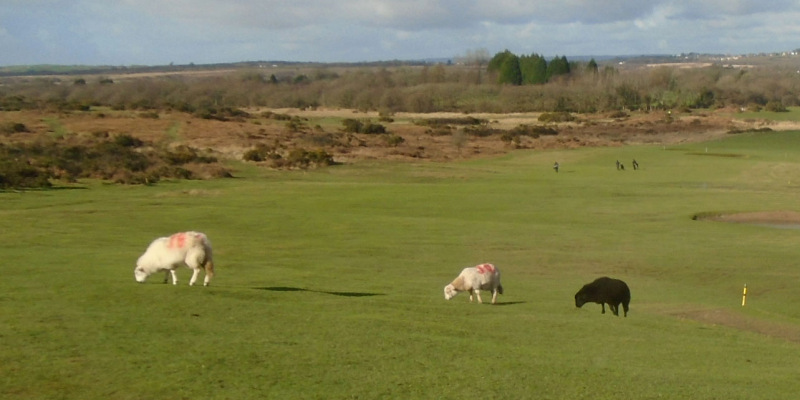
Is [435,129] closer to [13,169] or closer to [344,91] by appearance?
[13,169]

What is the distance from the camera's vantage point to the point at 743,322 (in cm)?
2602

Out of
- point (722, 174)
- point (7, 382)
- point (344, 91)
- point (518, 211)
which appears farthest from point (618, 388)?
point (344, 91)

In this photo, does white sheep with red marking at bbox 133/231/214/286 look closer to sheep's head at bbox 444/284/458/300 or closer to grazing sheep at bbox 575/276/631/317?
sheep's head at bbox 444/284/458/300

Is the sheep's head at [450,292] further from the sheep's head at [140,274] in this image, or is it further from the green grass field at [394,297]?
the sheep's head at [140,274]

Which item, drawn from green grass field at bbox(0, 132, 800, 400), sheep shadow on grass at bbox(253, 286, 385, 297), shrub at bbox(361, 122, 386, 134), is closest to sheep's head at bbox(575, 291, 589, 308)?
green grass field at bbox(0, 132, 800, 400)

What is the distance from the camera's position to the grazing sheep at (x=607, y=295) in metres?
25.3

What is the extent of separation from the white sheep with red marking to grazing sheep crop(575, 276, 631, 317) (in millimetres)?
9455

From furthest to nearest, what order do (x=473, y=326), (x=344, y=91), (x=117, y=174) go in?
(x=344, y=91)
(x=117, y=174)
(x=473, y=326)

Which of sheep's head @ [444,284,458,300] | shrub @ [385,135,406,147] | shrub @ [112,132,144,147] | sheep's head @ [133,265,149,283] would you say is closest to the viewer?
sheep's head @ [133,265,149,283]

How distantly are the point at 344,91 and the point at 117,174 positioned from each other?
133 meters

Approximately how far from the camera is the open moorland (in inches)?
611

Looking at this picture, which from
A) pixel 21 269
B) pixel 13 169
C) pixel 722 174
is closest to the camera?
pixel 21 269

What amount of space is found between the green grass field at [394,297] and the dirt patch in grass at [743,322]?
96 millimetres

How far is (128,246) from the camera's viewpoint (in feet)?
117
